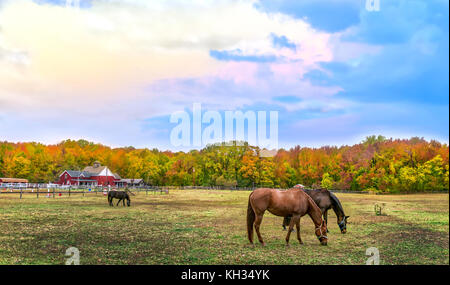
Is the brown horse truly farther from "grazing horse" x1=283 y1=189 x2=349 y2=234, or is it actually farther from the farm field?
"grazing horse" x1=283 y1=189 x2=349 y2=234

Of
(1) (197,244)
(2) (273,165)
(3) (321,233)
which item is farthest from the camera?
(2) (273,165)

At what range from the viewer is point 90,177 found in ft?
248

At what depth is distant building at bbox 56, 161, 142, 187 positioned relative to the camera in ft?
229

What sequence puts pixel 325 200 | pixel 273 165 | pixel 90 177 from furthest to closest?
pixel 90 177
pixel 325 200
pixel 273 165

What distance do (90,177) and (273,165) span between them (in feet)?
244

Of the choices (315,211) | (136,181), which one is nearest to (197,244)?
(315,211)

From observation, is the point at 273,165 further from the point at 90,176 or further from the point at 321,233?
the point at 90,176

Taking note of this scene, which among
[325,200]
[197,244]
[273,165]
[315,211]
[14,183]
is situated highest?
[273,165]

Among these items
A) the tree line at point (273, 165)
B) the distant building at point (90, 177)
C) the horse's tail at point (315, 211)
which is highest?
the tree line at point (273, 165)

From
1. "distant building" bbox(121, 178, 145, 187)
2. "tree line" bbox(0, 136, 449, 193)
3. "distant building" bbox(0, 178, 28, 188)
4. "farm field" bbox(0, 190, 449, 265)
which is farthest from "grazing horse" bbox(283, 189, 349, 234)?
"distant building" bbox(121, 178, 145, 187)

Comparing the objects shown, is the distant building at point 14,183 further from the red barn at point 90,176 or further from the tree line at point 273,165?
the red barn at point 90,176

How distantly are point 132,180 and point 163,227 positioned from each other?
80.4 metres

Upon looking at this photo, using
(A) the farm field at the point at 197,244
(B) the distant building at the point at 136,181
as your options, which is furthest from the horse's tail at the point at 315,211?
(B) the distant building at the point at 136,181

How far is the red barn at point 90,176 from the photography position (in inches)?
2749
